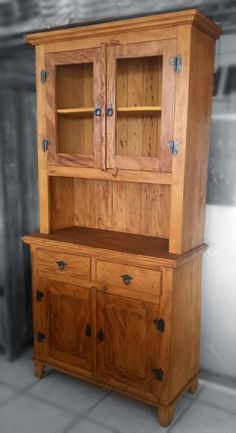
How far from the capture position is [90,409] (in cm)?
229

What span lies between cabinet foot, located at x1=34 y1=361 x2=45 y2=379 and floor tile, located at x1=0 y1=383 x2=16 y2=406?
0.56ft

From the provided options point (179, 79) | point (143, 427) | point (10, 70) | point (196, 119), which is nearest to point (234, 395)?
point (143, 427)

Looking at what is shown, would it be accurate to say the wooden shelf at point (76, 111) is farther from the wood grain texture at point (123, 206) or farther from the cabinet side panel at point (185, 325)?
the cabinet side panel at point (185, 325)

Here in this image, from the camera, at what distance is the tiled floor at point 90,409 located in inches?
84.7

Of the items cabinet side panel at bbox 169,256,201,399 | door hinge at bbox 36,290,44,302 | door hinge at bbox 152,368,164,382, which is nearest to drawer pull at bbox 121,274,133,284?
cabinet side panel at bbox 169,256,201,399

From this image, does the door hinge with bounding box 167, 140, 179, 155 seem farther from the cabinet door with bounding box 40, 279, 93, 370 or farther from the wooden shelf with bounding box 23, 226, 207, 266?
the cabinet door with bounding box 40, 279, 93, 370

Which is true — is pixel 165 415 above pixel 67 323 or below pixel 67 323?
below

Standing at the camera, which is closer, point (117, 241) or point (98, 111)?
point (98, 111)

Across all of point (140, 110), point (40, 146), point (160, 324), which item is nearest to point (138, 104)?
point (140, 110)

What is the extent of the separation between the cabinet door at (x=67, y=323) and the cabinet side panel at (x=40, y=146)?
1.18ft

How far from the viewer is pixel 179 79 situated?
76.6 inches

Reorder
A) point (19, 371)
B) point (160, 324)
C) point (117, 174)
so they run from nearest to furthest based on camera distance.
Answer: point (160, 324) → point (117, 174) → point (19, 371)

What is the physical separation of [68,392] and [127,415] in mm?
381

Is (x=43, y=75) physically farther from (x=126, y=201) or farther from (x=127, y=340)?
(x=127, y=340)
